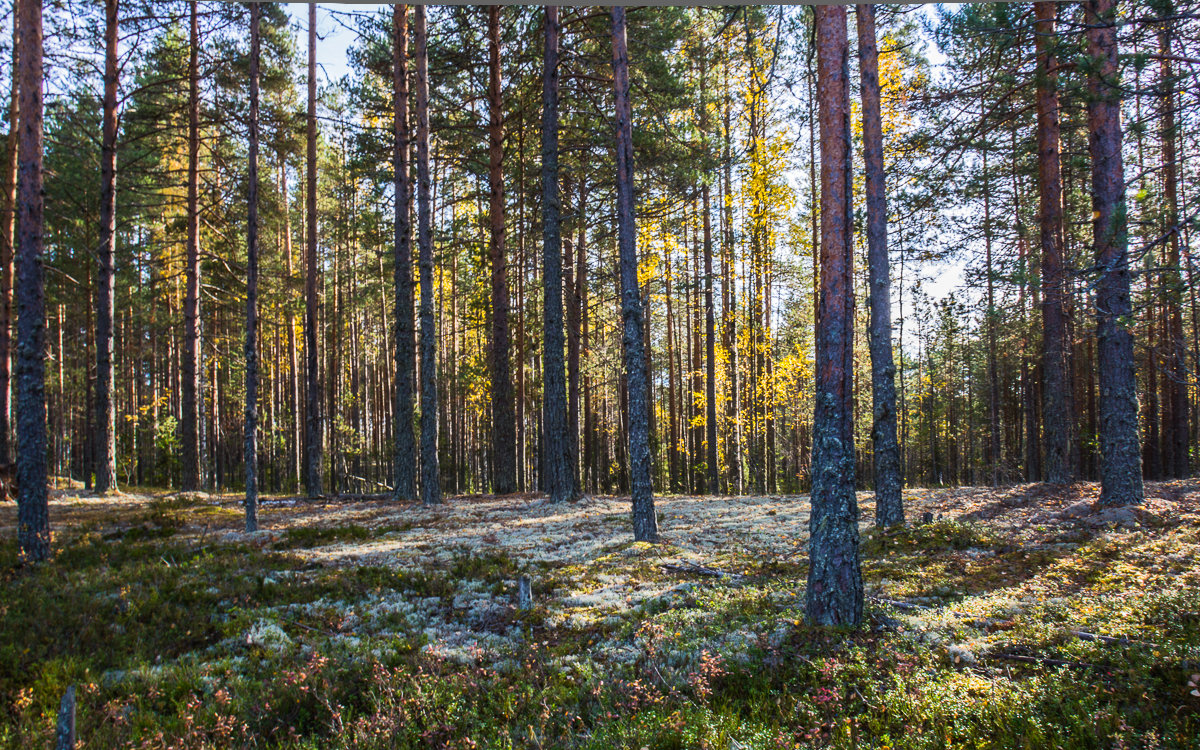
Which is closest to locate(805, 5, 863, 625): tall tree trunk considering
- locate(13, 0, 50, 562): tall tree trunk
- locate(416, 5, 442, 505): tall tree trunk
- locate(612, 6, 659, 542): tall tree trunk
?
locate(612, 6, 659, 542): tall tree trunk

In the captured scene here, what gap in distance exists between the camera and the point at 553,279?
14234mm

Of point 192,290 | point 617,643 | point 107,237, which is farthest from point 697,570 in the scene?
point 107,237

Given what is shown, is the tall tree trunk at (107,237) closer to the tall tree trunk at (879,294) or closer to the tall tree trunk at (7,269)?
the tall tree trunk at (7,269)

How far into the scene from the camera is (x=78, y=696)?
493 cm

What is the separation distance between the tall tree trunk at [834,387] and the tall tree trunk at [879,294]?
206 inches

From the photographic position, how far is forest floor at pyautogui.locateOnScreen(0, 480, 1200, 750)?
4.18 meters

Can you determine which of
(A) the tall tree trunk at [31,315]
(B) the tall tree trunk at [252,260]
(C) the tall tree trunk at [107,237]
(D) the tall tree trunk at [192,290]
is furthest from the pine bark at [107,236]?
(B) the tall tree trunk at [252,260]

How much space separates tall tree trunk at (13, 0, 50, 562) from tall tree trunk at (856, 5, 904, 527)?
13.4 m

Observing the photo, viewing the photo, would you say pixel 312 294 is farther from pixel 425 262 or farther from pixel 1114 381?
pixel 1114 381

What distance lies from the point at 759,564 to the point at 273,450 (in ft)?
106

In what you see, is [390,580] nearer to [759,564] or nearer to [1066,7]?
[759,564]

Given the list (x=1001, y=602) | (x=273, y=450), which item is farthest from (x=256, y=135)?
(x=273, y=450)

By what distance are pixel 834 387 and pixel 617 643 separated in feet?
10.7

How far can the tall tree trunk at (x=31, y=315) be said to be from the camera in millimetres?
9031
